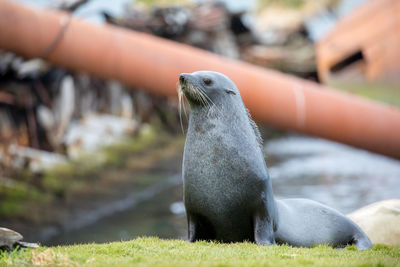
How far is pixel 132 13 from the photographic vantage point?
41.0ft

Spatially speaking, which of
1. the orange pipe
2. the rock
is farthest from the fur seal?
the orange pipe

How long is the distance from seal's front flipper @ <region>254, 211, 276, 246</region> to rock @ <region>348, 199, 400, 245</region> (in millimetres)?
1606

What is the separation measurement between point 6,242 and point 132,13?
379 inches

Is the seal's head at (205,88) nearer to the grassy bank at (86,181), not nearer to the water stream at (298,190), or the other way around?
the water stream at (298,190)

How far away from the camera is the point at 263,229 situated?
14.0 ft

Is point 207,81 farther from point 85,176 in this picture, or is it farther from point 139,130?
point 139,130

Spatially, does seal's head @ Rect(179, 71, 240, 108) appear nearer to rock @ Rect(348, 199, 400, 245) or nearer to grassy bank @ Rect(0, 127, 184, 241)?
rock @ Rect(348, 199, 400, 245)

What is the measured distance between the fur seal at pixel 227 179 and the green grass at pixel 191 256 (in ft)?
0.92

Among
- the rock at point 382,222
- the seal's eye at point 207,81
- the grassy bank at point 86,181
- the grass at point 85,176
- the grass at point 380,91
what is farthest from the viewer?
the grass at point 380,91

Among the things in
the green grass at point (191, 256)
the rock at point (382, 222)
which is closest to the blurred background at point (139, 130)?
the rock at point (382, 222)

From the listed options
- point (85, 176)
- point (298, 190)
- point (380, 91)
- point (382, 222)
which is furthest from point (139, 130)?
point (382, 222)

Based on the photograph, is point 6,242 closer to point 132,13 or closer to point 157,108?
point 132,13

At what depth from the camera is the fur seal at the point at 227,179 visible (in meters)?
4.33

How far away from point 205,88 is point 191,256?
163 centimetres
